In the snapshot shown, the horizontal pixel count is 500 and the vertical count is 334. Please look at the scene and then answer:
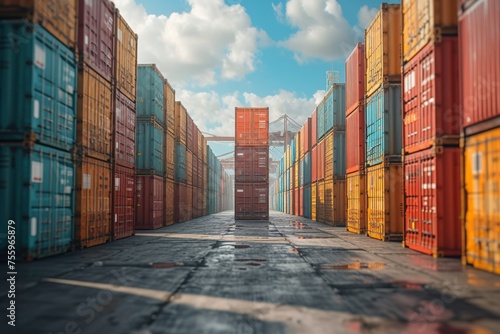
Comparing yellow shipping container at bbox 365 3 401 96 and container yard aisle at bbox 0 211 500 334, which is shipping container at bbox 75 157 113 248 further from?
yellow shipping container at bbox 365 3 401 96

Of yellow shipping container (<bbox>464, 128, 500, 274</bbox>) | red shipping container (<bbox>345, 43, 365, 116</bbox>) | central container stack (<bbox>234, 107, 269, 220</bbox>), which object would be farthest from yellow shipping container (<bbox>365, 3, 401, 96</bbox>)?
central container stack (<bbox>234, 107, 269, 220</bbox>)

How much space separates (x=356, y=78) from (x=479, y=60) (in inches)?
428

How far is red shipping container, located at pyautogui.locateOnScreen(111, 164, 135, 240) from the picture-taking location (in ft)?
53.6

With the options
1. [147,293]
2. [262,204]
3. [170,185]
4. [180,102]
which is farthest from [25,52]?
[262,204]

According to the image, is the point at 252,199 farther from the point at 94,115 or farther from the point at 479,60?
the point at 479,60

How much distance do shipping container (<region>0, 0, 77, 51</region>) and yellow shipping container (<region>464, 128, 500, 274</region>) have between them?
35.7 ft

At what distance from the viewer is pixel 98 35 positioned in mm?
14562

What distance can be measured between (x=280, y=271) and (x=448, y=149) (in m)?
5.91

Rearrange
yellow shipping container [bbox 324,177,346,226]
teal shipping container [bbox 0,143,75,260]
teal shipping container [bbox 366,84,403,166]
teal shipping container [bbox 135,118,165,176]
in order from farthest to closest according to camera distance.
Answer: yellow shipping container [bbox 324,177,346,226]
teal shipping container [bbox 135,118,165,176]
teal shipping container [bbox 366,84,403,166]
teal shipping container [bbox 0,143,75,260]

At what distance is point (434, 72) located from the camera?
11688mm

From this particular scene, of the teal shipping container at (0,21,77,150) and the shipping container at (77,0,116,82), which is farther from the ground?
the shipping container at (77,0,116,82)

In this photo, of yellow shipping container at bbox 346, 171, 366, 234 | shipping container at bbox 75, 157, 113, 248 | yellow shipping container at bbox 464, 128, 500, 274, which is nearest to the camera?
yellow shipping container at bbox 464, 128, 500, 274

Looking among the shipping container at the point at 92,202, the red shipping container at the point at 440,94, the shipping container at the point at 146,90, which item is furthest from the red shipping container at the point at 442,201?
the shipping container at the point at 146,90

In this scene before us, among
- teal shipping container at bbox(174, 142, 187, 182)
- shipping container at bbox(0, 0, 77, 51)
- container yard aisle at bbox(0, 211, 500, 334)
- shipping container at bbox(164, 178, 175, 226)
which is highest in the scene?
shipping container at bbox(0, 0, 77, 51)
